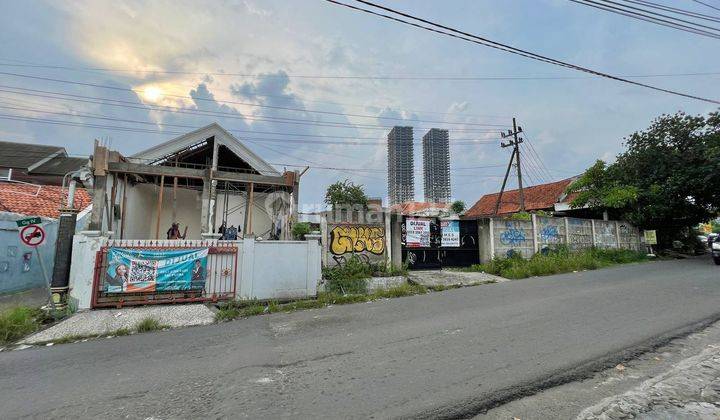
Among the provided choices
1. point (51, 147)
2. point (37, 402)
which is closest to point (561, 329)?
point (37, 402)

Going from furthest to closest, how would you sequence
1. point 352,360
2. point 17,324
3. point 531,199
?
1. point 531,199
2. point 17,324
3. point 352,360

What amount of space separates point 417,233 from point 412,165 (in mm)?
34193

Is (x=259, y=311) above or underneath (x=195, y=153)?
underneath

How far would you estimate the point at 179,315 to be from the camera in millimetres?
8102

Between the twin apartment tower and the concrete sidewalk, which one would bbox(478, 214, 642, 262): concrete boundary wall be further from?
the twin apartment tower

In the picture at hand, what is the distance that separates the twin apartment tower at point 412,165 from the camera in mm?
39297

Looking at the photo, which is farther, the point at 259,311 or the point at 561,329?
the point at 259,311

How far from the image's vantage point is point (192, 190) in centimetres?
1669

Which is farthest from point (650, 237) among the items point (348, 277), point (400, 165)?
point (400, 165)

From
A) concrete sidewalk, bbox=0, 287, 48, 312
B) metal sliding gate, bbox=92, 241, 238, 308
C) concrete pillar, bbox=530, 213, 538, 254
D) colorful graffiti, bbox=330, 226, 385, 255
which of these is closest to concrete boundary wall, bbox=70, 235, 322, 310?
metal sliding gate, bbox=92, 241, 238, 308

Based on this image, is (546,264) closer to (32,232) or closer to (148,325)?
(148,325)

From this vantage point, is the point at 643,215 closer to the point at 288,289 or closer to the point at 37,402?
the point at 288,289

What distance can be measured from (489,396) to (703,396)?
2.21 m

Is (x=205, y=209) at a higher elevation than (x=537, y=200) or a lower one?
lower
